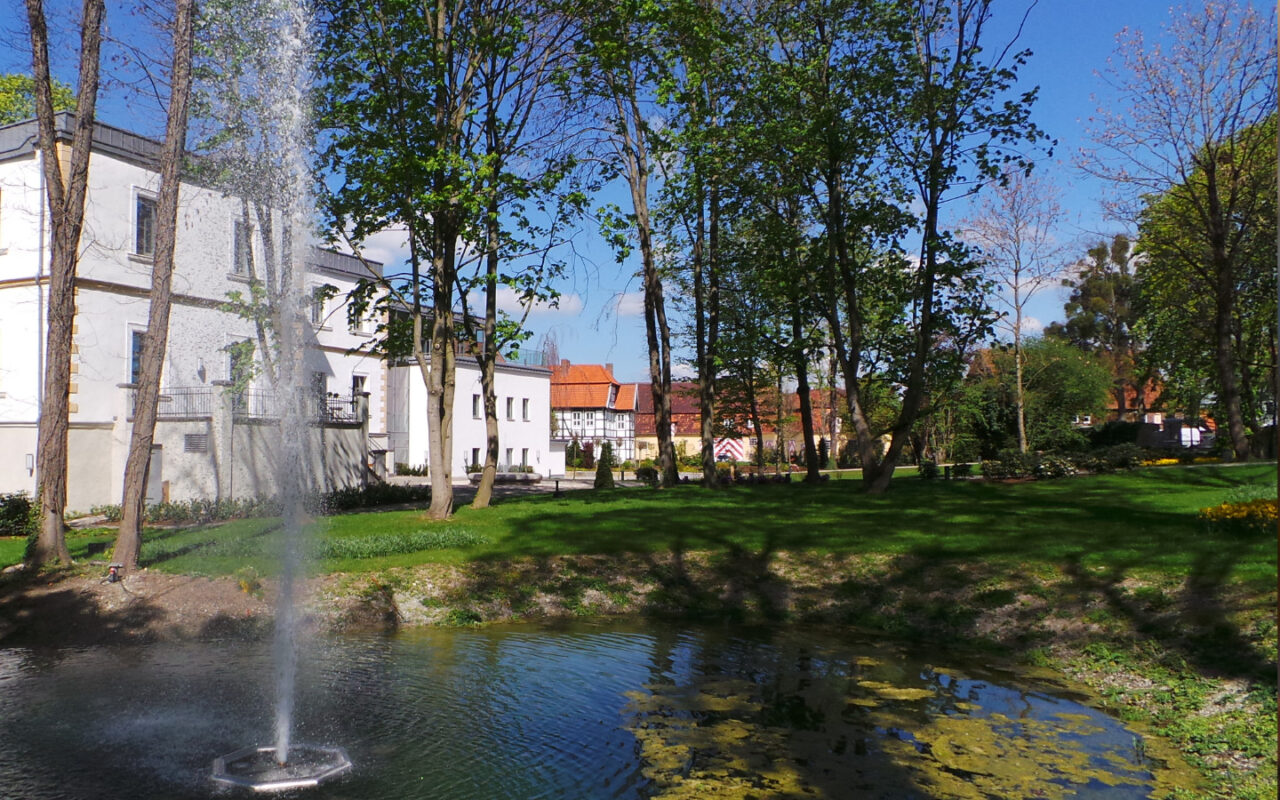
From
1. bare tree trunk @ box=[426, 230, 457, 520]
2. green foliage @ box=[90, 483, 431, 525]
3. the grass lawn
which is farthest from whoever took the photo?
green foliage @ box=[90, 483, 431, 525]

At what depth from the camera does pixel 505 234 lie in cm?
1983

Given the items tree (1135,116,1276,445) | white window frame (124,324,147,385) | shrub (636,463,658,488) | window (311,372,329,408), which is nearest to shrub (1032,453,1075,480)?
tree (1135,116,1276,445)

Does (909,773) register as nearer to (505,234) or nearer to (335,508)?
(505,234)

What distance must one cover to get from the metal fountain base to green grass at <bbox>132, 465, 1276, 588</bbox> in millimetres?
6377

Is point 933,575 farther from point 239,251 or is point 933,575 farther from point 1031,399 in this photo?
point 1031,399

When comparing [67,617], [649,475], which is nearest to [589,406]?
[649,475]

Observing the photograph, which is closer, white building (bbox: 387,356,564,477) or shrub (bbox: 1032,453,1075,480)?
shrub (bbox: 1032,453,1075,480)

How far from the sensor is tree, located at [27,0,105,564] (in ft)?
43.0

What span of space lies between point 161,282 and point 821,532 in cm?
1179

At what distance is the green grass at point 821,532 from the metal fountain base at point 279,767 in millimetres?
6377

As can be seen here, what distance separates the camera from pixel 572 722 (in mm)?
7520

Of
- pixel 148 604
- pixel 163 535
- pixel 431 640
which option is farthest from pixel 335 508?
pixel 431 640

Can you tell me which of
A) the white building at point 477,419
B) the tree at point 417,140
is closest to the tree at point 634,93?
the tree at point 417,140

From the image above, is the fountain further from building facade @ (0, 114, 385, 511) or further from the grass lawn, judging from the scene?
building facade @ (0, 114, 385, 511)
